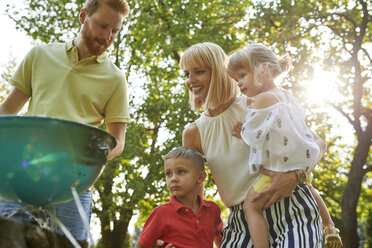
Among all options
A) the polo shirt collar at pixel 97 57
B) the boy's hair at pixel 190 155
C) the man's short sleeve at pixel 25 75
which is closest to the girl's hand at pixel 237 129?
the boy's hair at pixel 190 155

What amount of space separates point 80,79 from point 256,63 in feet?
3.37

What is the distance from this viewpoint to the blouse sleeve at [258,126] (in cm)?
229

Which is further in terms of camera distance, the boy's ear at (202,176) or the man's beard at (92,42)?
the boy's ear at (202,176)

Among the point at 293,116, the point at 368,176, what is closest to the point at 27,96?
the point at 293,116

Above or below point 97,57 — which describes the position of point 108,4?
above

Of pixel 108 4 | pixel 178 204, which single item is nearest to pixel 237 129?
pixel 178 204

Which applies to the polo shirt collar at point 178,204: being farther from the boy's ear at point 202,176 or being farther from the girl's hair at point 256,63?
the girl's hair at point 256,63

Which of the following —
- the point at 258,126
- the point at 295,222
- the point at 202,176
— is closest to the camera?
the point at 295,222

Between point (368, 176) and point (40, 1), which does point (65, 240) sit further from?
point (368, 176)

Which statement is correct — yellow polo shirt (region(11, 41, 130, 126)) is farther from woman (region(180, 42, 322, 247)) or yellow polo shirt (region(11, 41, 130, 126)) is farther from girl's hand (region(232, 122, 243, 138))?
girl's hand (region(232, 122, 243, 138))

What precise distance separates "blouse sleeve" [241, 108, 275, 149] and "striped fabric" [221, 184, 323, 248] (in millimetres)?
339

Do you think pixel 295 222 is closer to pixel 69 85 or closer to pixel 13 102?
pixel 69 85

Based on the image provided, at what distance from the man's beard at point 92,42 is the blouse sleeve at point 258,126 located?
0.96 m

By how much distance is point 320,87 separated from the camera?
1148 cm
